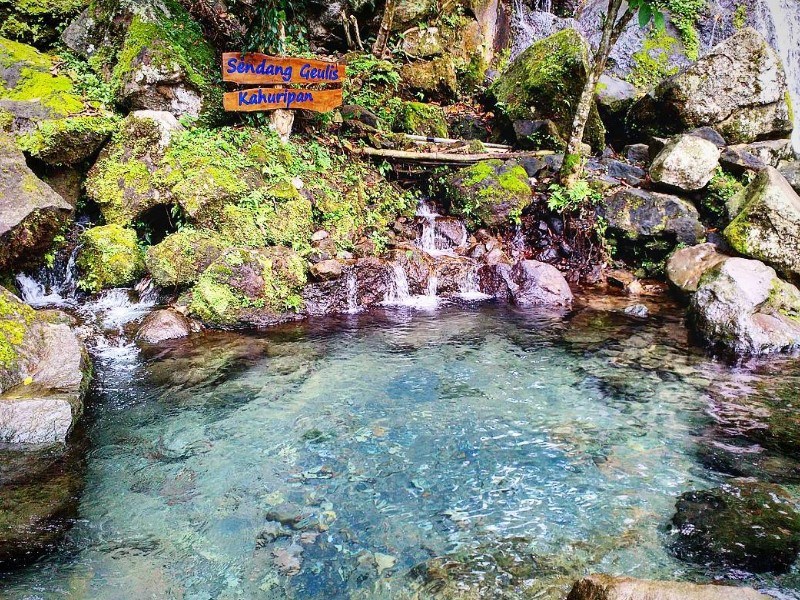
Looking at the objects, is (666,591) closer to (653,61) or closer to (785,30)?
(653,61)

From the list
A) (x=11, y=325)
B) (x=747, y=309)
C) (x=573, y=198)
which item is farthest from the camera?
(x=573, y=198)

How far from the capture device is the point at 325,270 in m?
9.00

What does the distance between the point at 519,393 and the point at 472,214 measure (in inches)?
237

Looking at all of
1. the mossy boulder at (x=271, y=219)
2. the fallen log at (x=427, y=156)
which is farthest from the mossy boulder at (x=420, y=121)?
the mossy boulder at (x=271, y=219)

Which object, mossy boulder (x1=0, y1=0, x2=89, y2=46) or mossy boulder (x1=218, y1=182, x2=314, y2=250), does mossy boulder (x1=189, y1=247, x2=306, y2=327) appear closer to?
mossy boulder (x1=218, y1=182, x2=314, y2=250)

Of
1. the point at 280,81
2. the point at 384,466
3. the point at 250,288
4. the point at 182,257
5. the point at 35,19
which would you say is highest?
the point at 35,19

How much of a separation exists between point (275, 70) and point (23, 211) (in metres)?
4.99

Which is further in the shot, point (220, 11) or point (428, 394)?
point (220, 11)

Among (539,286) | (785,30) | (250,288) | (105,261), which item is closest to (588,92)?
(539,286)

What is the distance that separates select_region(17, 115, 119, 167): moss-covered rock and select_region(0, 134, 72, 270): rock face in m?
0.56

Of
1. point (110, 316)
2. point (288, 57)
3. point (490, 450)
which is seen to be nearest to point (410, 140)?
point (288, 57)

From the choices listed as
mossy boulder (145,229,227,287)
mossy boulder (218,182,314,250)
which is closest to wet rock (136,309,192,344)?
mossy boulder (145,229,227,287)

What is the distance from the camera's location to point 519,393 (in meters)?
6.18

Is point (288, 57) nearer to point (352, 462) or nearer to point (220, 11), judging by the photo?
point (220, 11)
